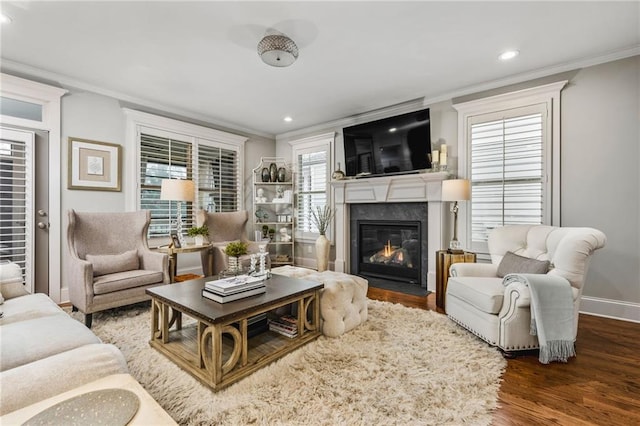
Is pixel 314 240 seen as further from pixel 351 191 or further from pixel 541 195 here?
pixel 541 195

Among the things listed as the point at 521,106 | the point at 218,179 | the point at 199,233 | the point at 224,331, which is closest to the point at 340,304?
the point at 224,331

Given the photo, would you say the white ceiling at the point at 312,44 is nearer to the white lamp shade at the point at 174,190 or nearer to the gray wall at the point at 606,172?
the gray wall at the point at 606,172

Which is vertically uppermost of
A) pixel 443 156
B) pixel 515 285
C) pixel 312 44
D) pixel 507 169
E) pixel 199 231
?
pixel 312 44

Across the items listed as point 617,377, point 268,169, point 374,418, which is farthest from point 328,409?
point 268,169

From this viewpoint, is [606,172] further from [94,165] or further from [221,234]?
[94,165]

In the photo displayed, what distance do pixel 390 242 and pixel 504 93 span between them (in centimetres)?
237

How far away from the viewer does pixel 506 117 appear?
11.2 ft

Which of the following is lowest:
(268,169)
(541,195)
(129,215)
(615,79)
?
(129,215)

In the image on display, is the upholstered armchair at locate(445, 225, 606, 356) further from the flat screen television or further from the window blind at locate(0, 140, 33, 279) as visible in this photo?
the window blind at locate(0, 140, 33, 279)

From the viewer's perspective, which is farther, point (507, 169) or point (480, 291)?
point (507, 169)

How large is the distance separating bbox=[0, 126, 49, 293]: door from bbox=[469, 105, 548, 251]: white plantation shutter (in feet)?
16.4

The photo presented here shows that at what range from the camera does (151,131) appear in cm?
415

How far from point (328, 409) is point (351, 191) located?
339cm

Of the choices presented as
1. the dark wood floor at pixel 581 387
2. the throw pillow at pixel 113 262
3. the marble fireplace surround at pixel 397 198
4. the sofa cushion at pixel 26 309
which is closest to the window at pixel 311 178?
the marble fireplace surround at pixel 397 198
